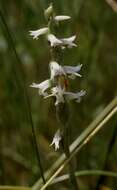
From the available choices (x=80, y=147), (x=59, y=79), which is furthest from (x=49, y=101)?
(x=59, y=79)

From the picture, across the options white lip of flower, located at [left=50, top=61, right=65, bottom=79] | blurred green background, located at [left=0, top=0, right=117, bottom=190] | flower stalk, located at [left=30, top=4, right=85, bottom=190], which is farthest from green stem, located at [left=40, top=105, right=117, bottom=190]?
blurred green background, located at [left=0, top=0, right=117, bottom=190]

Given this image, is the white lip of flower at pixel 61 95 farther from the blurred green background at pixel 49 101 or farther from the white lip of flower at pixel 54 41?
the blurred green background at pixel 49 101

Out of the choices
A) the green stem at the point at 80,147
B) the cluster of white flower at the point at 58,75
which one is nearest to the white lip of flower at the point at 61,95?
the cluster of white flower at the point at 58,75

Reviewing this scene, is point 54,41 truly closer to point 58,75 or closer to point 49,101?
point 58,75

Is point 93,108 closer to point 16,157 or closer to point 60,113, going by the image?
point 16,157

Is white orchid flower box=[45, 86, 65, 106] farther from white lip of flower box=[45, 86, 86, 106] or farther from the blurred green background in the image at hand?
the blurred green background

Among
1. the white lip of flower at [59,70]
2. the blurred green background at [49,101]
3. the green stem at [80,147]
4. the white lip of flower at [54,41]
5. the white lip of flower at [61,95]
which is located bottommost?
the blurred green background at [49,101]
